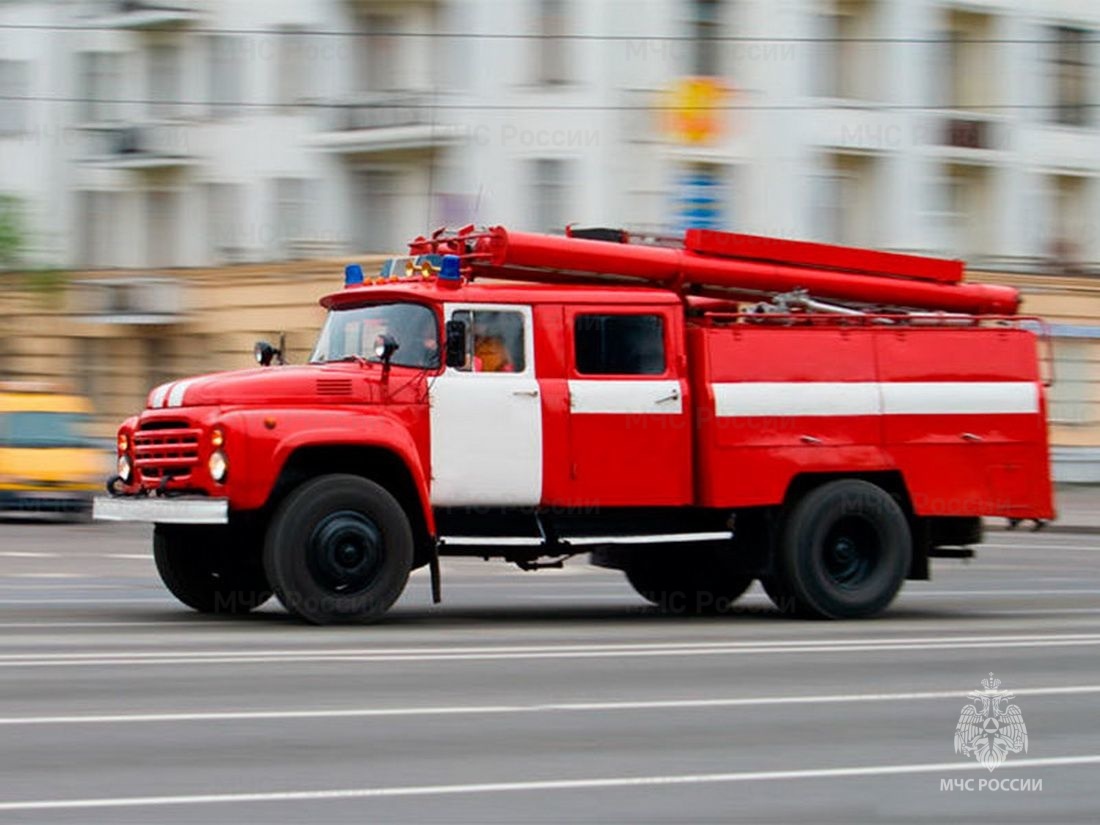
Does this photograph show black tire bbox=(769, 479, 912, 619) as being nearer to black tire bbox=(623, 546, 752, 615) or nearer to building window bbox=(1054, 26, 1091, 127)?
black tire bbox=(623, 546, 752, 615)

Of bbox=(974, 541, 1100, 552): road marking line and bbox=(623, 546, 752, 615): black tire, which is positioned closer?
bbox=(623, 546, 752, 615): black tire

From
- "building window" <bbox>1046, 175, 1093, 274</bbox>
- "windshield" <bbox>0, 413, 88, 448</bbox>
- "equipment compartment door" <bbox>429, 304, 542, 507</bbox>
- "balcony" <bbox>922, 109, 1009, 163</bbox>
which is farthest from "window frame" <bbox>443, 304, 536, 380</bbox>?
"building window" <bbox>1046, 175, 1093, 274</bbox>

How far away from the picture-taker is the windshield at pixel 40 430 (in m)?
29.6

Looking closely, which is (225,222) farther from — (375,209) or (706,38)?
(706,38)

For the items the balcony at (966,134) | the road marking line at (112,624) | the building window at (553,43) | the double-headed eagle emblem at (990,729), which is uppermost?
the building window at (553,43)

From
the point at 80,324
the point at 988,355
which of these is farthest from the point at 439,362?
the point at 80,324

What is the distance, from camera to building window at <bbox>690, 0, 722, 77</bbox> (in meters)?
41.0

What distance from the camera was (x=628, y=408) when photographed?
49.7 feet

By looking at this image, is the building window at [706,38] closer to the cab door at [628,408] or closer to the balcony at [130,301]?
the balcony at [130,301]

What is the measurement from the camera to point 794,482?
1580 centimetres

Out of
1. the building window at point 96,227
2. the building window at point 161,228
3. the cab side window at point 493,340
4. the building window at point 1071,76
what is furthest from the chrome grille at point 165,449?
the building window at point 1071,76

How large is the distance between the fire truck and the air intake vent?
20 mm

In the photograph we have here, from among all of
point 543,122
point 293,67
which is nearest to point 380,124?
point 293,67

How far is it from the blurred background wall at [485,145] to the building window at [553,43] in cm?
6
